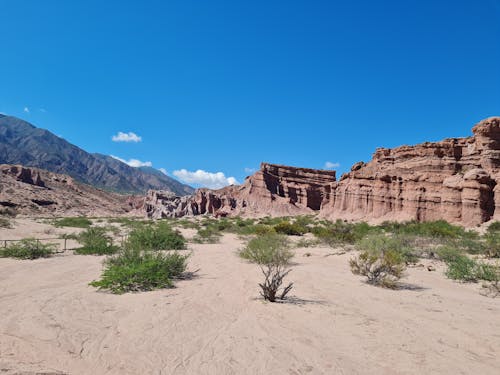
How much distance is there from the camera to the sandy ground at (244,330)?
3.93m

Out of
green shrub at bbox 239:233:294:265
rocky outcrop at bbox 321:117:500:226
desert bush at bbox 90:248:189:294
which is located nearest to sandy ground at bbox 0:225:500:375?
desert bush at bbox 90:248:189:294

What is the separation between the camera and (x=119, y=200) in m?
94.9

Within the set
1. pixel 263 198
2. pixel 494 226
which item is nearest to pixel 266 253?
pixel 494 226

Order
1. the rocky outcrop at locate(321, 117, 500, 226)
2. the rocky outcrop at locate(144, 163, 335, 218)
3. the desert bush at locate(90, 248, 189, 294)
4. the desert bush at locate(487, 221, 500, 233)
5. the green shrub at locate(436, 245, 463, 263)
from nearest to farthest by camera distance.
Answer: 1. the desert bush at locate(90, 248, 189, 294)
2. the green shrub at locate(436, 245, 463, 263)
3. the desert bush at locate(487, 221, 500, 233)
4. the rocky outcrop at locate(321, 117, 500, 226)
5. the rocky outcrop at locate(144, 163, 335, 218)

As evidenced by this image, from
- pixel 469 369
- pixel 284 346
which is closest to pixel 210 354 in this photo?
pixel 284 346

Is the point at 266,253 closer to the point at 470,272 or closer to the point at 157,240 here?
the point at 470,272

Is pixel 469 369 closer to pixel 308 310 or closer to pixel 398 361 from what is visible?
pixel 398 361

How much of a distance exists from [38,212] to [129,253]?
56716mm

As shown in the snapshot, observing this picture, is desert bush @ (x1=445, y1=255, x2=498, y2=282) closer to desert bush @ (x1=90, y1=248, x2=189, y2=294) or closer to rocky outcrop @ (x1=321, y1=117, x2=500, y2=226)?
desert bush @ (x1=90, y1=248, x2=189, y2=294)

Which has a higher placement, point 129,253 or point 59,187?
point 59,187

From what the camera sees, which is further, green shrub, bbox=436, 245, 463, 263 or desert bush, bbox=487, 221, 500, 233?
desert bush, bbox=487, 221, 500, 233

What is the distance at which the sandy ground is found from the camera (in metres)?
3.93

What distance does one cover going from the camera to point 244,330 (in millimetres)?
5148

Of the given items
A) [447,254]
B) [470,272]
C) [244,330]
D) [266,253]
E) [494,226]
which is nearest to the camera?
[244,330]
